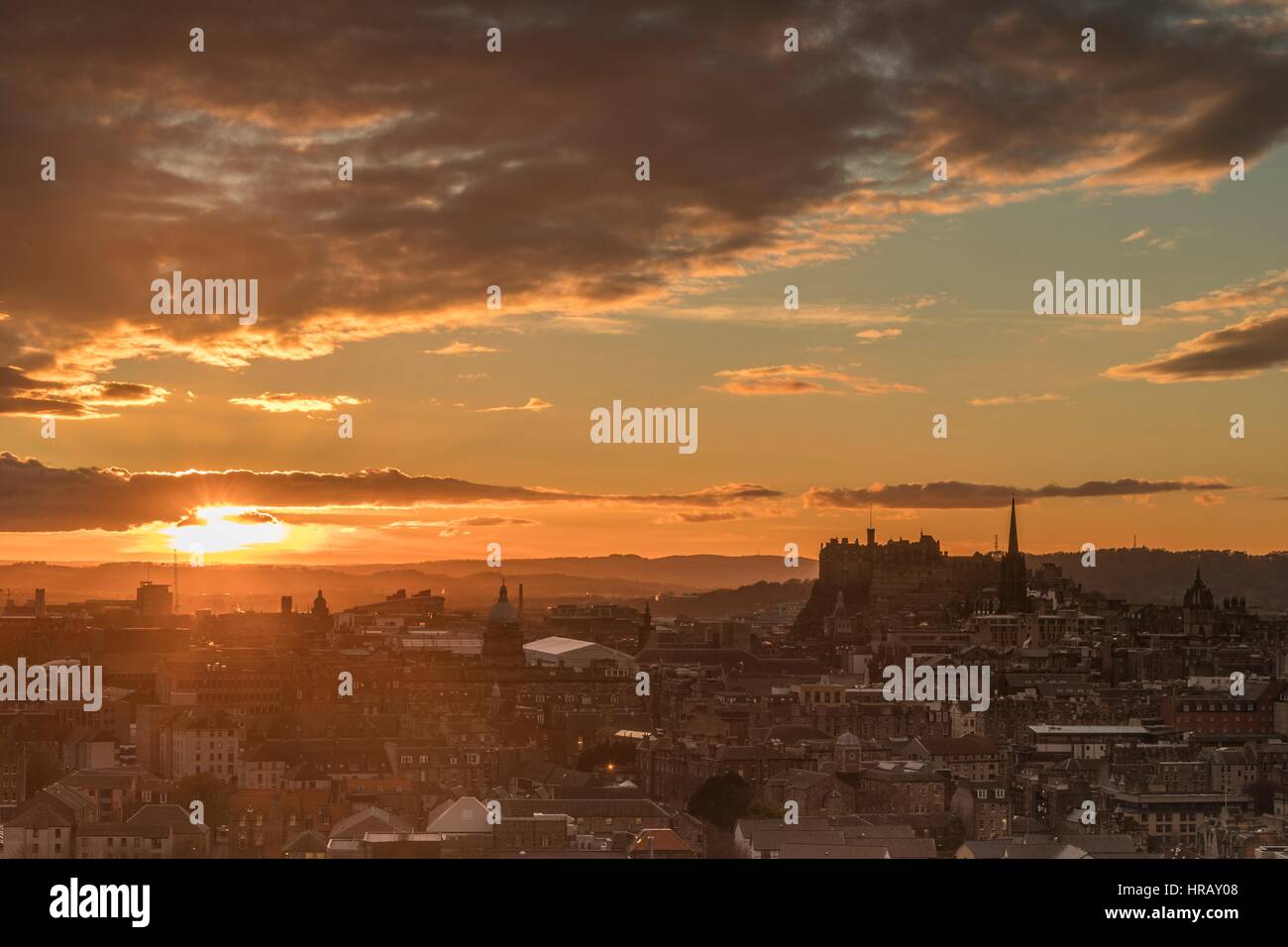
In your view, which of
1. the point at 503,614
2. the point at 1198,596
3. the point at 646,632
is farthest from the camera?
the point at 1198,596

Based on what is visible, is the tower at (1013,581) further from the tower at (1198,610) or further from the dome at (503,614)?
the dome at (503,614)

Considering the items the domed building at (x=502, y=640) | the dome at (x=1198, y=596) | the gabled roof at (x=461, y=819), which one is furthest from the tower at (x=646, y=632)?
the gabled roof at (x=461, y=819)

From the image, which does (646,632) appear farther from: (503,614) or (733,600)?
(733,600)

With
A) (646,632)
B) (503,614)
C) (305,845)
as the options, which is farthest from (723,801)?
(646,632)

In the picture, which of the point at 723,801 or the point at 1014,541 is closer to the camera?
the point at 723,801
